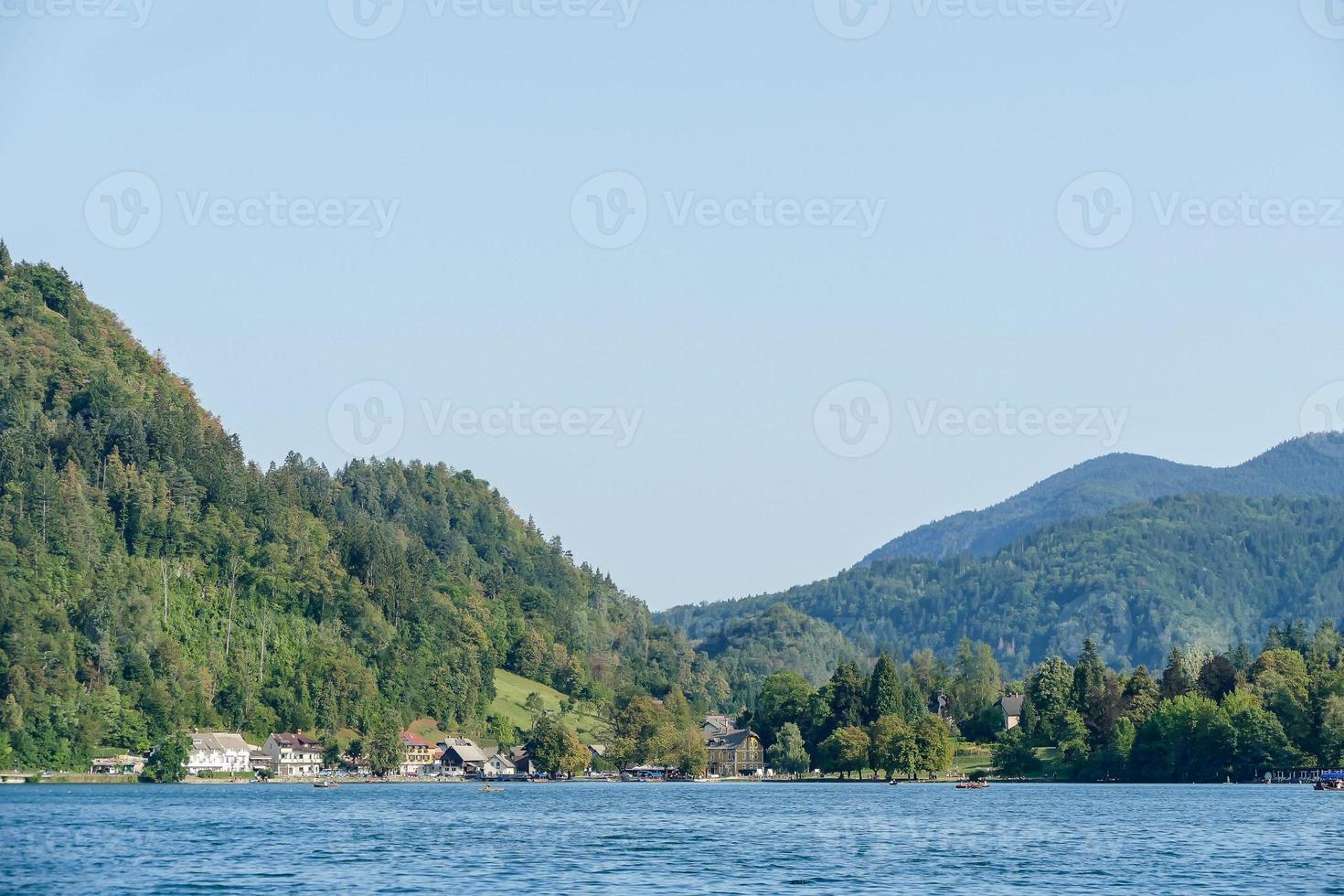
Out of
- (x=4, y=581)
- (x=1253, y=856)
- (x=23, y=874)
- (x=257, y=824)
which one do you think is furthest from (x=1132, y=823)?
(x=4, y=581)

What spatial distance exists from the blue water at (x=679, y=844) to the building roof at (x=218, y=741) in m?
48.0

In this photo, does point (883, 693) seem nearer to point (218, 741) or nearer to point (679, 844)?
point (218, 741)

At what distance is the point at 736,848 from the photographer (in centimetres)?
8538

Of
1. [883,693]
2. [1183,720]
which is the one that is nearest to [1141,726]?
[1183,720]

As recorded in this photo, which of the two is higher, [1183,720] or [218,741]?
[1183,720]

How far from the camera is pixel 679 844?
88562mm

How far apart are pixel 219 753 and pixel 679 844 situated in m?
116

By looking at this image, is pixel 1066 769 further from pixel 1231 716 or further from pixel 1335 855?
pixel 1335 855

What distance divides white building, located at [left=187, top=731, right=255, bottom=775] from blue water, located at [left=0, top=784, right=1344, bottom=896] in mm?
47152

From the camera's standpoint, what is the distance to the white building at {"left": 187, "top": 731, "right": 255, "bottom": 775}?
189250 millimetres

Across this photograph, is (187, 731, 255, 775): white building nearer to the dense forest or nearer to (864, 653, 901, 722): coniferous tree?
the dense forest

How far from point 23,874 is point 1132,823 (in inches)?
2518

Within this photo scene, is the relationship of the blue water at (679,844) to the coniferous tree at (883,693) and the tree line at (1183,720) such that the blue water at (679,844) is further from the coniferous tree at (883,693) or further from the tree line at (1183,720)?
the coniferous tree at (883,693)

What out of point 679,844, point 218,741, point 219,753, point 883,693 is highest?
point 883,693
